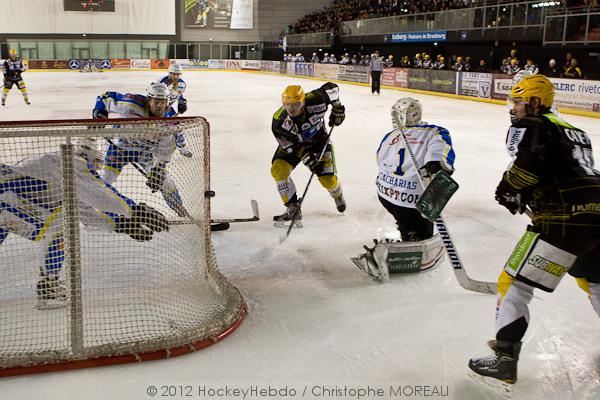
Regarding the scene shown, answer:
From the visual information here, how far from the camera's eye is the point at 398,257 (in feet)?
12.6

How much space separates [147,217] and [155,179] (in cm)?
47

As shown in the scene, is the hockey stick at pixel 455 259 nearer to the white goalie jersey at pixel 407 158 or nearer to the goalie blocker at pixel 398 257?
the white goalie jersey at pixel 407 158

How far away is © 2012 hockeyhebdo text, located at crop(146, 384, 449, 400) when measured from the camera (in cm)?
252

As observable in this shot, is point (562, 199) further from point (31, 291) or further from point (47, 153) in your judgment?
point (31, 291)

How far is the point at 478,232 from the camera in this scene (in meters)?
5.02

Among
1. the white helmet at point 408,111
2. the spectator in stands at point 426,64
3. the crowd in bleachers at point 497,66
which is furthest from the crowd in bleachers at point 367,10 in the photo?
the white helmet at point 408,111

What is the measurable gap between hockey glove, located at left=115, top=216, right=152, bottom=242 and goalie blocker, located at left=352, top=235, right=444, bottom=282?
1367mm

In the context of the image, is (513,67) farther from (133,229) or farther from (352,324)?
(133,229)

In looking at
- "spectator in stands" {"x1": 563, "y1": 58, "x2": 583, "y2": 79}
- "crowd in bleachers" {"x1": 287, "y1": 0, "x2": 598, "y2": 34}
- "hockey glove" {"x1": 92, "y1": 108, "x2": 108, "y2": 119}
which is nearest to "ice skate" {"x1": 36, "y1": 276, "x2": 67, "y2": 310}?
"hockey glove" {"x1": 92, "y1": 108, "x2": 108, "y2": 119}

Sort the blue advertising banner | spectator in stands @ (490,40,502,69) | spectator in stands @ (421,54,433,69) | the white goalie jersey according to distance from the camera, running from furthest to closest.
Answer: the blue advertising banner < spectator in stands @ (421,54,433,69) < spectator in stands @ (490,40,502,69) < the white goalie jersey

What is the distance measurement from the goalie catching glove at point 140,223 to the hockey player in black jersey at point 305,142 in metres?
1.88

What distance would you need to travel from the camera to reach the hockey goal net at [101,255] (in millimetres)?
2748

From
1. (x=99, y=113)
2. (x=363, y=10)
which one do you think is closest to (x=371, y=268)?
(x=99, y=113)

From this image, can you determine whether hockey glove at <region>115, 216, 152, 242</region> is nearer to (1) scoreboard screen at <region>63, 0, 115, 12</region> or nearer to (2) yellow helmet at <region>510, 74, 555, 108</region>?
(2) yellow helmet at <region>510, 74, 555, 108</region>
